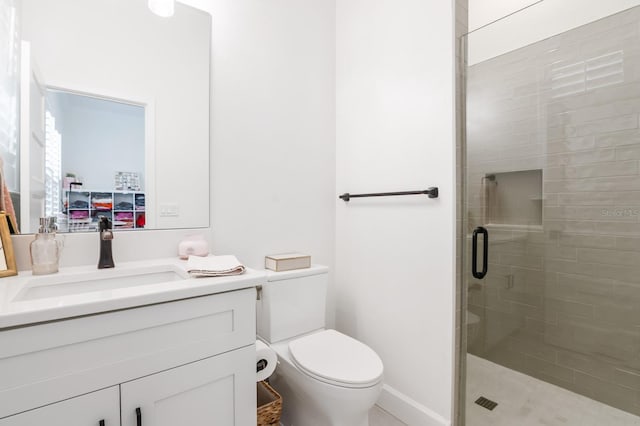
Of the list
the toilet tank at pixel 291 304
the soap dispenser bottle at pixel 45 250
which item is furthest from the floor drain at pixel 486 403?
the soap dispenser bottle at pixel 45 250

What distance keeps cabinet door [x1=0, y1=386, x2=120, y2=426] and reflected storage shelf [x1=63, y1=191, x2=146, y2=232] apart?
703 millimetres

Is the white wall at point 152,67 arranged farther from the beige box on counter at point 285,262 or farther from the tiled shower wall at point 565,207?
the tiled shower wall at point 565,207

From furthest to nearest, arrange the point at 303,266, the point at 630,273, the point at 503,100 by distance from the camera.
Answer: the point at 303,266, the point at 503,100, the point at 630,273

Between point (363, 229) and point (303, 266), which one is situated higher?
point (363, 229)

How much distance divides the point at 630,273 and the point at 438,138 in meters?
0.96

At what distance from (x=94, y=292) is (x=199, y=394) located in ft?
1.49

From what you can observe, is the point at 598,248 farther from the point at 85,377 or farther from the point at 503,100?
the point at 85,377

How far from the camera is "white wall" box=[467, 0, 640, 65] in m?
1.34

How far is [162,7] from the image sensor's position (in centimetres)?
144

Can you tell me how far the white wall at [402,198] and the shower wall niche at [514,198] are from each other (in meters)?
0.21

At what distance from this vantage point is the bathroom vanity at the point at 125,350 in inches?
29.2

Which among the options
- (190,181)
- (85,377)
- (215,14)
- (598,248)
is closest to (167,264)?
(190,181)

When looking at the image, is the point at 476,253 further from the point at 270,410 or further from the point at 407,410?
the point at 270,410

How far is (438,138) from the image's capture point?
152 cm
